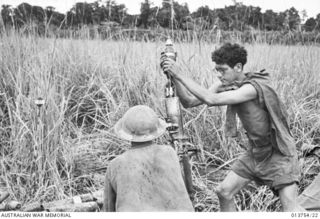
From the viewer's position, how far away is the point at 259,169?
3104 millimetres

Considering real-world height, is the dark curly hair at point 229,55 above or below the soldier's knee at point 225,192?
above

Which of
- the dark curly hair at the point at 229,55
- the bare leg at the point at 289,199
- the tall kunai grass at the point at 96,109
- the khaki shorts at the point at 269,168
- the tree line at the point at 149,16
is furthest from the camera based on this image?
the tree line at the point at 149,16

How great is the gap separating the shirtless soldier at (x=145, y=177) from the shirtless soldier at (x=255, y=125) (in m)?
0.76

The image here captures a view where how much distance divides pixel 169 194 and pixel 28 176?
1.68 metres

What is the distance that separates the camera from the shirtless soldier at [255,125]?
9.81 ft

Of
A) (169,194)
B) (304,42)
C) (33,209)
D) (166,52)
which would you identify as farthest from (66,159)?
(304,42)

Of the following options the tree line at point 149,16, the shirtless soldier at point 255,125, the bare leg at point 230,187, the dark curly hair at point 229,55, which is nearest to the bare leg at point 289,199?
the shirtless soldier at point 255,125

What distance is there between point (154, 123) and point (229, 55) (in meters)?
1.04

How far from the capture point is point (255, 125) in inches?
121

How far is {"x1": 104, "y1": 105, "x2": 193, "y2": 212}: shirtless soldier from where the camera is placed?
221cm

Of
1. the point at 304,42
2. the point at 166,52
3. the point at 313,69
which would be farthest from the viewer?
the point at 304,42

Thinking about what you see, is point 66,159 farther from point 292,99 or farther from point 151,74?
point 292,99

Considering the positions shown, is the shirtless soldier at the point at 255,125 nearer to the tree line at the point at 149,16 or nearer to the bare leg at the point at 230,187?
the bare leg at the point at 230,187

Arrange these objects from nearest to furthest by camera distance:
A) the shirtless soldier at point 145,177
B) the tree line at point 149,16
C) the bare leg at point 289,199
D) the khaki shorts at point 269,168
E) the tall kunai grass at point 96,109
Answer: the shirtless soldier at point 145,177 → the bare leg at point 289,199 → the khaki shorts at point 269,168 → the tall kunai grass at point 96,109 → the tree line at point 149,16
